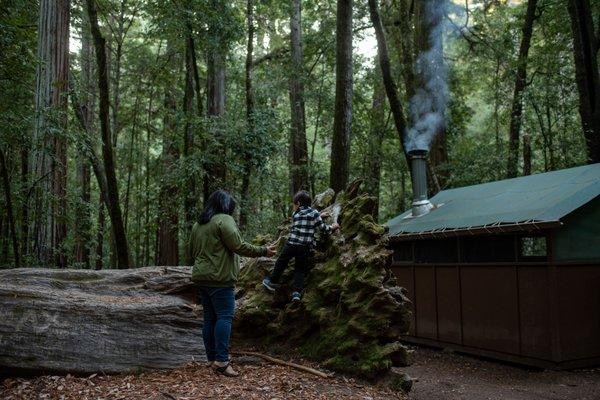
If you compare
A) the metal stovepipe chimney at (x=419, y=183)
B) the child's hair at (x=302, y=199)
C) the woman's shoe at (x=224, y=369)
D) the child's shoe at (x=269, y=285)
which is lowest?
the woman's shoe at (x=224, y=369)

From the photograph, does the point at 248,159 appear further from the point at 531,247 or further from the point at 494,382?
the point at 494,382

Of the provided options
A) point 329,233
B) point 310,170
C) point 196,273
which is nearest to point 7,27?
point 196,273

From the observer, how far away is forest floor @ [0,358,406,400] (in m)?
4.83

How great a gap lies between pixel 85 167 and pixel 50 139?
10.3 m

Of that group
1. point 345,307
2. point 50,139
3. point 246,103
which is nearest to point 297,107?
point 246,103

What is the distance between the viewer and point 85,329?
5684mm

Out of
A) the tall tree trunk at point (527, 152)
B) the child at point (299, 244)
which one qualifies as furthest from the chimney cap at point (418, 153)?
the child at point (299, 244)

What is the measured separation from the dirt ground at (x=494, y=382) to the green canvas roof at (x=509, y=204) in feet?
8.47

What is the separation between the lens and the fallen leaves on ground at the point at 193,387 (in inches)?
190

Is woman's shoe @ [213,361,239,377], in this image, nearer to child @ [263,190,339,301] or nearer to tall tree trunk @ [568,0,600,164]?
child @ [263,190,339,301]

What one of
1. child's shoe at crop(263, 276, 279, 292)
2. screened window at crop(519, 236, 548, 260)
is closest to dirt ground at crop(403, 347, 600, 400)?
screened window at crop(519, 236, 548, 260)

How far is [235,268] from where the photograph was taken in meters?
5.52

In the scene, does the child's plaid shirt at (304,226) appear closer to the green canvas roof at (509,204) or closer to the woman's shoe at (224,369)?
the woman's shoe at (224,369)

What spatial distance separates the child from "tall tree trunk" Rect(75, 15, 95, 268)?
5.09 meters
